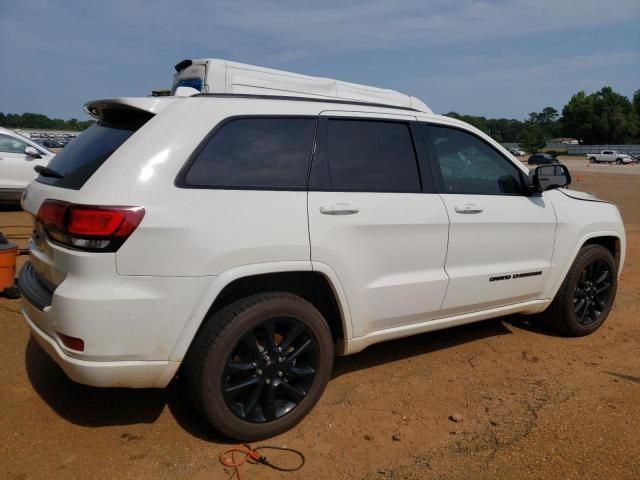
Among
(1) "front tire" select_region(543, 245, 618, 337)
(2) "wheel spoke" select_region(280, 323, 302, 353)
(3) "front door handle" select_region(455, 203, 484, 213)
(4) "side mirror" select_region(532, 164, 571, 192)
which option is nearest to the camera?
(2) "wheel spoke" select_region(280, 323, 302, 353)

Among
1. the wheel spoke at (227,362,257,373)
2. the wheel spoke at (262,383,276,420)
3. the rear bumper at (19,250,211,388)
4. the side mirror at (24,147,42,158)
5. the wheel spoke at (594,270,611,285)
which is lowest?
the wheel spoke at (262,383,276,420)

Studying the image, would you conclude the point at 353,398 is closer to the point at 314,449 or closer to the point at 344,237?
the point at 314,449

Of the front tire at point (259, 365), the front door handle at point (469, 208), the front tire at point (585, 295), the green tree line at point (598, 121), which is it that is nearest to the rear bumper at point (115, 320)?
the front tire at point (259, 365)

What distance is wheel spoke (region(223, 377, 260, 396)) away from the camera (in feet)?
9.16

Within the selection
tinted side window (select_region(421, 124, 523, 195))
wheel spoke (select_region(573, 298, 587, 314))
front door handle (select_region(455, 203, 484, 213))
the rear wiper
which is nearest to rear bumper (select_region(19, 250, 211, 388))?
the rear wiper

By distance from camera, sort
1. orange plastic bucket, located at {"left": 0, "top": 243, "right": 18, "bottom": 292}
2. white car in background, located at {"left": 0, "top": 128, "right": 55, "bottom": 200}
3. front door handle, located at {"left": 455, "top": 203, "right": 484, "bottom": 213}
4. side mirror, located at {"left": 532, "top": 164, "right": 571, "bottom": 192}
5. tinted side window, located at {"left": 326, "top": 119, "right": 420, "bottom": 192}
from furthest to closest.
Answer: white car in background, located at {"left": 0, "top": 128, "right": 55, "bottom": 200}
orange plastic bucket, located at {"left": 0, "top": 243, "right": 18, "bottom": 292}
side mirror, located at {"left": 532, "top": 164, "right": 571, "bottom": 192}
front door handle, located at {"left": 455, "top": 203, "right": 484, "bottom": 213}
tinted side window, located at {"left": 326, "top": 119, "right": 420, "bottom": 192}

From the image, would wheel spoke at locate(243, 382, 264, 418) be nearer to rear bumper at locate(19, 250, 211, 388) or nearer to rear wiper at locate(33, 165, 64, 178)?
rear bumper at locate(19, 250, 211, 388)

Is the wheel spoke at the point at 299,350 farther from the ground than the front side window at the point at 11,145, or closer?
closer

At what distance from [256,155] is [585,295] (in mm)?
3276

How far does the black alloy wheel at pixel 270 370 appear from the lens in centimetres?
283

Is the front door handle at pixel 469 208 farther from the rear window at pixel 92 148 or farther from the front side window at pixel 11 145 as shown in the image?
the front side window at pixel 11 145

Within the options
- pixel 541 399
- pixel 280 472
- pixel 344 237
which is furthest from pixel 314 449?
pixel 541 399

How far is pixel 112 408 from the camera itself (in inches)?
126

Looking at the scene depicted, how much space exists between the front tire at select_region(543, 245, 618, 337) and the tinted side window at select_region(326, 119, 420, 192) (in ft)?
6.17
